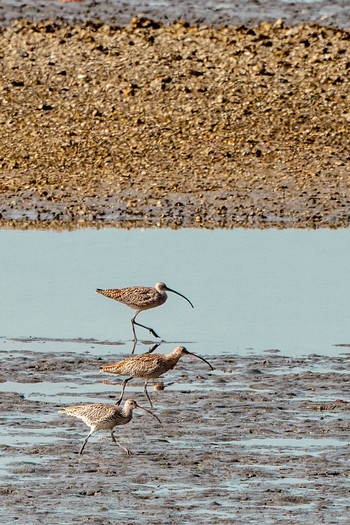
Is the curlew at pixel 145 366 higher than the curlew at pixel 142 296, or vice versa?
the curlew at pixel 142 296

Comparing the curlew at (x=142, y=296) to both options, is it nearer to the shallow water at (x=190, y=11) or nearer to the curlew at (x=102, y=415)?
the curlew at (x=102, y=415)

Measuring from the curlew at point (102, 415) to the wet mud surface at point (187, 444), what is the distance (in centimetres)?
16

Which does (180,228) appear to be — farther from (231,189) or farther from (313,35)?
(313,35)

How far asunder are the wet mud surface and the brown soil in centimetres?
813

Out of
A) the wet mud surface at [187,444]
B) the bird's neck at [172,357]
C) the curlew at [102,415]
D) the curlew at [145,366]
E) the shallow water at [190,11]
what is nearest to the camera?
the wet mud surface at [187,444]

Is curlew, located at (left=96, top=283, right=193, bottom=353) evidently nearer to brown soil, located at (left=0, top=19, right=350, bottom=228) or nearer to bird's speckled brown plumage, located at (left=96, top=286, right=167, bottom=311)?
A: bird's speckled brown plumage, located at (left=96, top=286, right=167, bottom=311)

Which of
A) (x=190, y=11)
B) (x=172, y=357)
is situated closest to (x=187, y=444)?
(x=172, y=357)

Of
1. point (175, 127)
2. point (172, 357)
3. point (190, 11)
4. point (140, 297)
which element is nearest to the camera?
point (172, 357)

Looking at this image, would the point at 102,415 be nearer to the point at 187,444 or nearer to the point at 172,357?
the point at 187,444

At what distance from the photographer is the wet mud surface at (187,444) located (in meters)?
8.79

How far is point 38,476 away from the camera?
372 inches

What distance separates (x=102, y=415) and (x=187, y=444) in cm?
68

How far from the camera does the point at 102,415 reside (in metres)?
10.4

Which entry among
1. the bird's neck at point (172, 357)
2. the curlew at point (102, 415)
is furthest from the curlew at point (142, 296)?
the curlew at point (102, 415)
